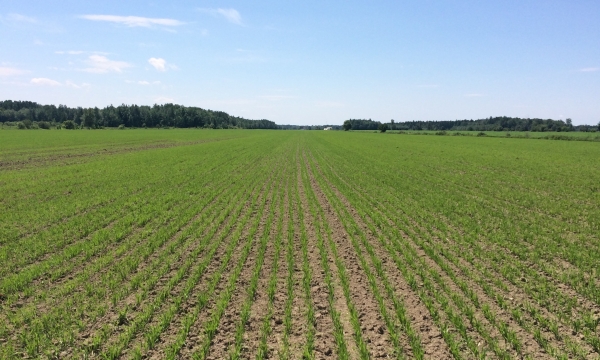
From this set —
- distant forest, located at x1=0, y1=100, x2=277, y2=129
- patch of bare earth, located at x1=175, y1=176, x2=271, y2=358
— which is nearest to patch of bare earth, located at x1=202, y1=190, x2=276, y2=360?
patch of bare earth, located at x1=175, y1=176, x2=271, y2=358

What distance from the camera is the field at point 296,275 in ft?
18.0

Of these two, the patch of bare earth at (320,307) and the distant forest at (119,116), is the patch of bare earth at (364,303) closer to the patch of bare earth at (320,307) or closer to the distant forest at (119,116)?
the patch of bare earth at (320,307)

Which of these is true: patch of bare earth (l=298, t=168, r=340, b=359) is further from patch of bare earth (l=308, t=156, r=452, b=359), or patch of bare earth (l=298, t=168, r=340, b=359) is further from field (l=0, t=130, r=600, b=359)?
patch of bare earth (l=308, t=156, r=452, b=359)

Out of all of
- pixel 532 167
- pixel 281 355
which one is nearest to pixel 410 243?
pixel 281 355

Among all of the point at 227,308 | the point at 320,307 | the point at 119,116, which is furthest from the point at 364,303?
the point at 119,116

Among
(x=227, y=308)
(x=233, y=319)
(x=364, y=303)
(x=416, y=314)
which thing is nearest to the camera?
(x=233, y=319)

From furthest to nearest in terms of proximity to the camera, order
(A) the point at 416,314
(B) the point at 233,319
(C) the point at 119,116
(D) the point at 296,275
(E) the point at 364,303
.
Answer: (C) the point at 119,116 → (D) the point at 296,275 → (E) the point at 364,303 → (A) the point at 416,314 → (B) the point at 233,319

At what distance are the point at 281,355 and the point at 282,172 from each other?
67.2 feet

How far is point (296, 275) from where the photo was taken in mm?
8008

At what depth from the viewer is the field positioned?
5477 mm

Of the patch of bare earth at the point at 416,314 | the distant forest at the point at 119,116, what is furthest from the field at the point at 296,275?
the distant forest at the point at 119,116

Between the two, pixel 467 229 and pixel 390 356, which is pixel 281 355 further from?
pixel 467 229

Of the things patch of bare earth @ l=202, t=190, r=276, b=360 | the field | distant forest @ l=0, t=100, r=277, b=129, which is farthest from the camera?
distant forest @ l=0, t=100, r=277, b=129

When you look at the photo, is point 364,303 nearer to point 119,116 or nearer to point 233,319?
point 233,319
